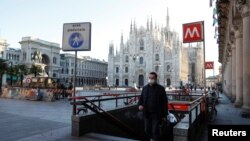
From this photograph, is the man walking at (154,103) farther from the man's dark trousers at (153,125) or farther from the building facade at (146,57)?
the building facade at (146,57)

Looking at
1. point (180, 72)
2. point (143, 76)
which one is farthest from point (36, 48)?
point (180, 72)

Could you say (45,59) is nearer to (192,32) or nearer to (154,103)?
(192,32)

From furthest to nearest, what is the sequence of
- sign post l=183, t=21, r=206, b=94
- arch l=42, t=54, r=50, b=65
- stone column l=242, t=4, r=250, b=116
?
arch l=42, t=54, r=50, b=65, stone column l=242, t=4, r=250, b=116, sign post l=183, t=21, r=206, b=94

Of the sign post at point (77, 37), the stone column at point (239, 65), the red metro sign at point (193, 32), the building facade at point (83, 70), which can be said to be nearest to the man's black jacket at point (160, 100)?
the sign post at point (77, 37)

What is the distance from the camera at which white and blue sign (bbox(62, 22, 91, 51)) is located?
7383 millimetres

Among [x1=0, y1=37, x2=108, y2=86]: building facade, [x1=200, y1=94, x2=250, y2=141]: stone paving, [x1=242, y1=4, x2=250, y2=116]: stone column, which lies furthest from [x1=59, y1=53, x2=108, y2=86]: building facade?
[x1=242, y1=4, x2=250, y2=116]: stone column

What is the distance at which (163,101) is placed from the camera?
20.2ft

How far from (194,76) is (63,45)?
126 meters

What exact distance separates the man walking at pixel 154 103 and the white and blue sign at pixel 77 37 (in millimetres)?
2074

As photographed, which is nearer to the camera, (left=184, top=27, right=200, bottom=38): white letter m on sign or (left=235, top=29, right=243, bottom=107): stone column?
(left=184, top=27, right=200, bottom=38): white letter m on sign

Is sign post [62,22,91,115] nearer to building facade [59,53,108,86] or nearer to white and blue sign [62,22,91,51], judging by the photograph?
white and blue sign [62,22,91,51]

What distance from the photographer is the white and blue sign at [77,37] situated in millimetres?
7383

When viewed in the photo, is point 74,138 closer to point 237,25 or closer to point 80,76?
point 237,25

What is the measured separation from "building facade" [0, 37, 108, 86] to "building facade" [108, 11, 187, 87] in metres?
19.6
